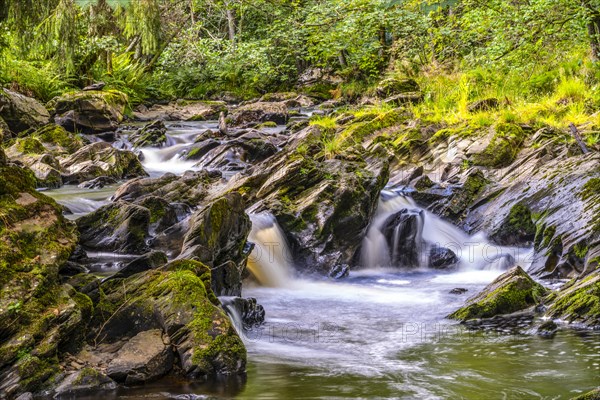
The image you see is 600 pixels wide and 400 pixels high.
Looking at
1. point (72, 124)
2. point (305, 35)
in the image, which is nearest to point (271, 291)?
point (72, 124)

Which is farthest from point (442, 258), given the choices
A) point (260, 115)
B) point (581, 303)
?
point (260, 115)

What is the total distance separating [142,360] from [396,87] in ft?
54.5

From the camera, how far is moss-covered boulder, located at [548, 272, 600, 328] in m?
7.02

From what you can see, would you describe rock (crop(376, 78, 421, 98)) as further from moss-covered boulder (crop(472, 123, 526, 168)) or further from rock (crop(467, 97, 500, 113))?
moss-covered boulder (crop(472, 123, 526, 168))

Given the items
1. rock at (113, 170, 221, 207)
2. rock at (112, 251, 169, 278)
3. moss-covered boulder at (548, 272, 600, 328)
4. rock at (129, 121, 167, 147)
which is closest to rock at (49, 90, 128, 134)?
rock at (129, 121, 167, 147)

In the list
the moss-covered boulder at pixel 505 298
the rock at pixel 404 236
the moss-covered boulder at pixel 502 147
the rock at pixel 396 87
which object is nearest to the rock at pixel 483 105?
the moss-covered boulder at pixel 502 147

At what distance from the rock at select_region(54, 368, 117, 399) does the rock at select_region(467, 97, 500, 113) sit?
12.9 m

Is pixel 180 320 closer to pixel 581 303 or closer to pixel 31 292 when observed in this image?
pixel 31 292

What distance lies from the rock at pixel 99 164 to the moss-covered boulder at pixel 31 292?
7.55 meters

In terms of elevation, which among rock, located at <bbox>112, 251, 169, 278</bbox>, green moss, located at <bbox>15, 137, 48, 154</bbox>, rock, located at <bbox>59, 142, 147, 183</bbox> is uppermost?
green moss, located at <bbox>15, 137, 48, 154</bbox>

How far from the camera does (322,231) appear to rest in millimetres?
10680

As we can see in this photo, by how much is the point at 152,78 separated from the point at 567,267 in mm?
22905

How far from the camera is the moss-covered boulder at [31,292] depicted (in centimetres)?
508

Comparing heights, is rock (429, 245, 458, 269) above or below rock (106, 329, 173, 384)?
above
